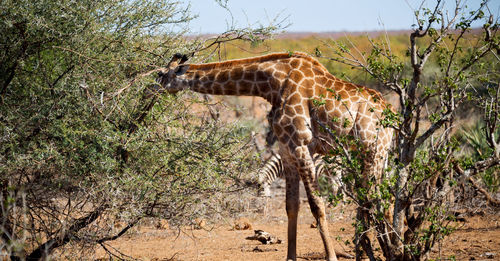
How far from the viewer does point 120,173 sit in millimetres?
5773

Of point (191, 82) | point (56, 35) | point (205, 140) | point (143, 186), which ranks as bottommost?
point (143, 186)

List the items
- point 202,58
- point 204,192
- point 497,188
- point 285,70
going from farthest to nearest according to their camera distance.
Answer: point 497,188 → point 202,58 → point 285,70 → point 204,192

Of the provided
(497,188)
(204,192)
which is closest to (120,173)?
(204,192)

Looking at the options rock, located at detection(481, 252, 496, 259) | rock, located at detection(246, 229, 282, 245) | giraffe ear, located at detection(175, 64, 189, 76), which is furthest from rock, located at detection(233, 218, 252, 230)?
rock, located at detection(481, 252, 496, 259)

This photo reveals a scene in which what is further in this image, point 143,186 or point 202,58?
point 202,58

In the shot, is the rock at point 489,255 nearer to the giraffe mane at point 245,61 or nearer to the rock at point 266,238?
the rock at point 266,238

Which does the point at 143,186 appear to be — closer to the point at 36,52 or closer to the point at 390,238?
the point at 36,52

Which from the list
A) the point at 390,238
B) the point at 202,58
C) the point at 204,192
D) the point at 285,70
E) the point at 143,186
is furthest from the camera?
the point at 202,58

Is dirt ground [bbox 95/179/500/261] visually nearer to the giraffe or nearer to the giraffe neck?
the giraffe

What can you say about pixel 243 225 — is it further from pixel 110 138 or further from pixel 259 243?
pixel 110 138

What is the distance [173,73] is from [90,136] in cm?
140

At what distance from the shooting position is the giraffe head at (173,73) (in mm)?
6465

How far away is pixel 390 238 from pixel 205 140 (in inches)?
86.0

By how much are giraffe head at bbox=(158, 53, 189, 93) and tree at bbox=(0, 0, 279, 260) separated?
32 cm
